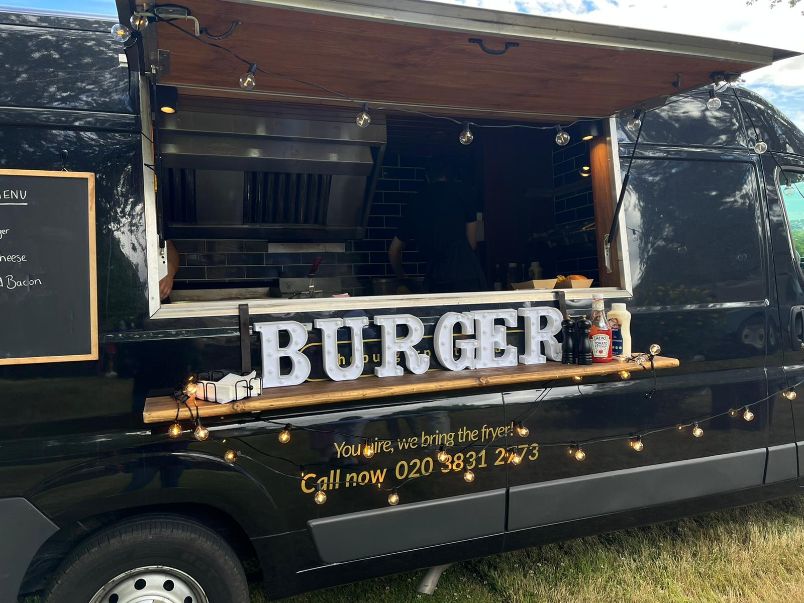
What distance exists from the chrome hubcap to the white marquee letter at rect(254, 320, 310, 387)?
2.58 feet

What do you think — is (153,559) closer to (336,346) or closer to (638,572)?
(336,346)

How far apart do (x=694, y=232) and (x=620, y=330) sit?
2.58ft

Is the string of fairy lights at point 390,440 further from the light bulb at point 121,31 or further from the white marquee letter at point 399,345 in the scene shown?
the white marquee letter at point 399,345

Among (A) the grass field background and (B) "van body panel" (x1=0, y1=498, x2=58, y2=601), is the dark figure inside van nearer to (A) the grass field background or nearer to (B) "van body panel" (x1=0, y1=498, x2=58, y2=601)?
(A) the grass field background

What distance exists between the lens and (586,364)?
279 cm

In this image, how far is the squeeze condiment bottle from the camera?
294cm

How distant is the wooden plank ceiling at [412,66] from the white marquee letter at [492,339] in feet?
3.63

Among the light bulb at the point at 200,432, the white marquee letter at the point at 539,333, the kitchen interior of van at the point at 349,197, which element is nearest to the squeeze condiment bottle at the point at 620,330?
the white marquee letter at the point at 539,333

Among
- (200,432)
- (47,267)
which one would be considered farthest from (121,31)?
(200,432)

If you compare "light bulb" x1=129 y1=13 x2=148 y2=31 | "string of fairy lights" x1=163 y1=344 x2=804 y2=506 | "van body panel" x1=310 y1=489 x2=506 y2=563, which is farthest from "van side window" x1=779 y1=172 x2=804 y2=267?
"light bulb" x1=129 y1=13 x2=148 y2=31

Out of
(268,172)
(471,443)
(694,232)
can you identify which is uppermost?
(268,172)

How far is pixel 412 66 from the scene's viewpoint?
253 centimetres

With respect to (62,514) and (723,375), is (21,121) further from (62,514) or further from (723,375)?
(723,375)

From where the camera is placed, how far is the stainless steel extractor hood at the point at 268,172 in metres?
3.94
